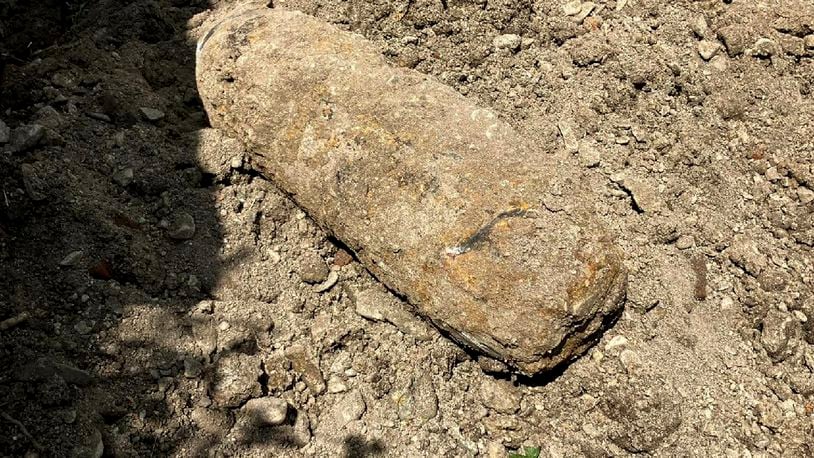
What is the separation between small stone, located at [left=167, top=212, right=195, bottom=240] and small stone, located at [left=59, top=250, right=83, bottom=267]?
37 cm

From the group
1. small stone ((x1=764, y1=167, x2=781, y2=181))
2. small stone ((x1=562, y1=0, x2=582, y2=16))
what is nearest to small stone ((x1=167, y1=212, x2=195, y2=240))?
small stone ((x1=562, y1=0, x2=582, y2=16))

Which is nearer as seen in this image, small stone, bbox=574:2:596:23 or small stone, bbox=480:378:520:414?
small stone, bbox=480:378:520:414

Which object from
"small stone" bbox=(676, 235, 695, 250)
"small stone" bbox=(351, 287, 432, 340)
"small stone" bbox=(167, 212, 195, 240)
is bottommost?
"small stone" bbox=(351, 287, 432, 340)

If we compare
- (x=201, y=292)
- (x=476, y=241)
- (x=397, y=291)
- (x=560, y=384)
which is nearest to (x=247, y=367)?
(x=201, y=292)

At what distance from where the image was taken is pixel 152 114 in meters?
3.10

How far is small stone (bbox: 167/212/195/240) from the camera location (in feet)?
9.23

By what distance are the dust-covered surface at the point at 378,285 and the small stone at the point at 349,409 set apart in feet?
0.03

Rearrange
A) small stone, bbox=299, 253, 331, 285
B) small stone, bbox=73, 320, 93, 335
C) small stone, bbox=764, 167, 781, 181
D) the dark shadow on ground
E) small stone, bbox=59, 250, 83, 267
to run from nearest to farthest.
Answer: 1. the dark shadow on ground
2. small stone, bbox=73, 320, 93, 335
3. small stone, bbox=59, 250, 83, 267
4. small stone, bbox=299, 253, 331, 285
5. small stone, bbox=764, 167, 781, 181

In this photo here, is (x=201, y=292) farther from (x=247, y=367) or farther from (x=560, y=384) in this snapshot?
(x=560, y=384)

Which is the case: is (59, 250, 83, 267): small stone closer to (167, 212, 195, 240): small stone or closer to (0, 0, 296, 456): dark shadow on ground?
(0, 0, 296, 456): dark shadow on ground

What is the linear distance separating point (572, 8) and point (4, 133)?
262cm

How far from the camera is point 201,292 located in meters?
2.74

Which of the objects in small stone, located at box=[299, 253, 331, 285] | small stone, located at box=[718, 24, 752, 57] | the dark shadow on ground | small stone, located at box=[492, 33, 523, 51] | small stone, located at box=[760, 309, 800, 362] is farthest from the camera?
small stone, located at box=[492, 33, 523, 51]

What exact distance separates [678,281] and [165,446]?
7.10 ft
